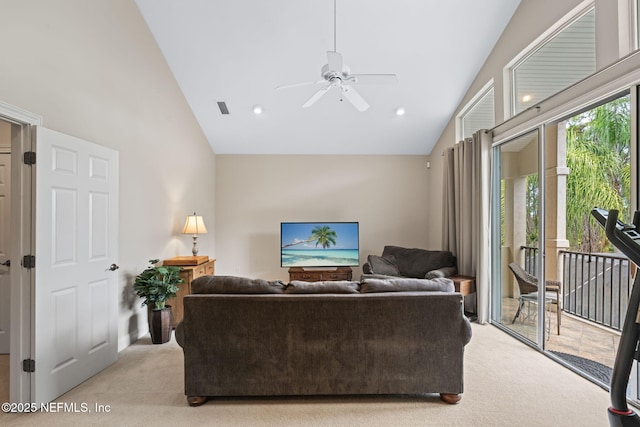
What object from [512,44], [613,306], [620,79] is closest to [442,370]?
[620,79]

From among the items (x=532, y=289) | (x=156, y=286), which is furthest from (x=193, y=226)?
(x=532, y=289)

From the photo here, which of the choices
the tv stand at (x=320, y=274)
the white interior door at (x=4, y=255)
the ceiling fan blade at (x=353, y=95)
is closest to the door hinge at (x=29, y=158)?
the white interior door at (x=4, y=255)

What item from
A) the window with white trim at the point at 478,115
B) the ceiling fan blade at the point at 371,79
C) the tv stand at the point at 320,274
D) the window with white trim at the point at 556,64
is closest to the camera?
the window with white trim at the point at 556,64

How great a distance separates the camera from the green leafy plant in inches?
141

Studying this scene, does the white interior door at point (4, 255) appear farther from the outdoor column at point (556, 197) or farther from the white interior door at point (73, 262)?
the outdoor column at point (556, 197)

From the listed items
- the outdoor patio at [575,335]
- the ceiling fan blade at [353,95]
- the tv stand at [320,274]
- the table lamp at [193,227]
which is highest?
the ceiling fan blade at [353,95]

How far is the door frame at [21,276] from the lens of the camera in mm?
2445

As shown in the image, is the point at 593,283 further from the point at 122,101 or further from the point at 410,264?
the point at 122,101

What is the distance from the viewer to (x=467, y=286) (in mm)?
4469

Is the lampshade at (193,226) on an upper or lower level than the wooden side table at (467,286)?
upper

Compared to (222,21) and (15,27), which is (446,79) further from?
(15,27)

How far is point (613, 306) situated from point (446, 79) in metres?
3.35

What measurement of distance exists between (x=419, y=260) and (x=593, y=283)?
2057 mm

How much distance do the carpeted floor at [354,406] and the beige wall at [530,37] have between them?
247cm
